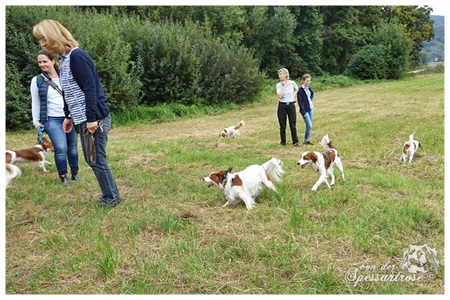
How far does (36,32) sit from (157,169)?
3.14 metres

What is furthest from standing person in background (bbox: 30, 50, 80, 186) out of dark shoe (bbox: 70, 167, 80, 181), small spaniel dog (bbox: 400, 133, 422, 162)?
small spaniel dog (bbox: 400, 133, 422, 162)

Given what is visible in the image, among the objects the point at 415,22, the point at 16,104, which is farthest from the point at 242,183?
the point at 415,22

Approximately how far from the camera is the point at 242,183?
4.29m

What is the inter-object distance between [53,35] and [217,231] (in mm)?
2612

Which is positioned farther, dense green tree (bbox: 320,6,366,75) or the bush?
dense green tree (bbox: 320,6,366,75)

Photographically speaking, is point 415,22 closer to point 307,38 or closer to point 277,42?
point 307,38

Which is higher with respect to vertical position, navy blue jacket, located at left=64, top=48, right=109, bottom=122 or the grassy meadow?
navy blue jacket, located at left=64, top=48, right=109, bottom=122

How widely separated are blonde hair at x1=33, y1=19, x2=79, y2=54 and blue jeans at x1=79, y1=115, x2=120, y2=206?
0.84 meters

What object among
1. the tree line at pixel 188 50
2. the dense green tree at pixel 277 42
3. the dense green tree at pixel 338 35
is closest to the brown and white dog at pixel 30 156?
the tree line at pixel 188 50

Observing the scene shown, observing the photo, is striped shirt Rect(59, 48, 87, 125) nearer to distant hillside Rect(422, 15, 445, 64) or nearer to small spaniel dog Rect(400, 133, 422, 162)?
small spaniel dog Rect(400, 133, 422, 162)

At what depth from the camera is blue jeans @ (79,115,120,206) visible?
159 inches

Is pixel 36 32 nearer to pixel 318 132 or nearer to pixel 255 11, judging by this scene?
pixel 318 132

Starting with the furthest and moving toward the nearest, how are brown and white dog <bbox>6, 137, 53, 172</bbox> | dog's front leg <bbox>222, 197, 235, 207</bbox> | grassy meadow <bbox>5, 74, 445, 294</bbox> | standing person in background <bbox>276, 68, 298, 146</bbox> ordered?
standing person in background <bbox>276, 68, 298, 146</bbox> → brown and white dog <bbox>6, 137, 53, 172</bbox> → dog's front leg <bbox>222, 197, 235, 207</bbox> → grassy meadow <bbox>5, 74, 445, 294</bbox>

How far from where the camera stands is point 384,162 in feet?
21.5
